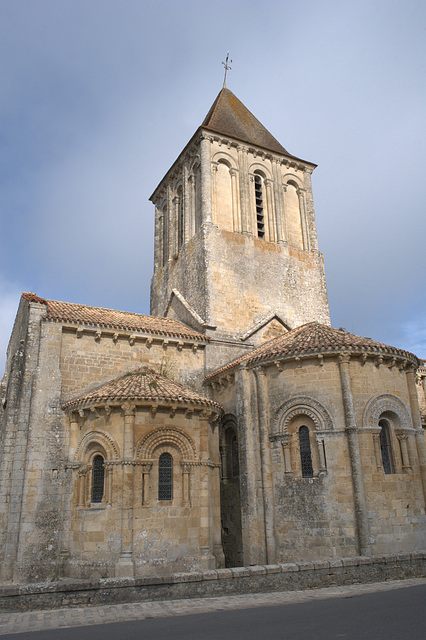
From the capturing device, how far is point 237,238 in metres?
21.6

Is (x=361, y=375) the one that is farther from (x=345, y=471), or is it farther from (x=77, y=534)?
(x=77, y=534)

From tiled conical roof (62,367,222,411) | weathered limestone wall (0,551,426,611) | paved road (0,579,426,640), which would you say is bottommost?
paved road (0,579,426,640)

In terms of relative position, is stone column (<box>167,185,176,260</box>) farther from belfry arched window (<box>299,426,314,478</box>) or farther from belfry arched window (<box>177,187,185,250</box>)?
belfry arched window (<box>299,426,314,478</box>)

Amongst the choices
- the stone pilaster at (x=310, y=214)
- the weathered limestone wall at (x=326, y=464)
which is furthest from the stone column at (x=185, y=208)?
the weathered limestone wall at (x=326, y=464)

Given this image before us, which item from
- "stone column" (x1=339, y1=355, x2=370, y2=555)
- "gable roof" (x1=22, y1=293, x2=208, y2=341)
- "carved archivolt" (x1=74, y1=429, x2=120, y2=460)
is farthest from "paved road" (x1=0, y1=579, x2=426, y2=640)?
"gable roof" (x1=22, y1=293, x2=208, y2=341)

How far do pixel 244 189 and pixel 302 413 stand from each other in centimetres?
1230

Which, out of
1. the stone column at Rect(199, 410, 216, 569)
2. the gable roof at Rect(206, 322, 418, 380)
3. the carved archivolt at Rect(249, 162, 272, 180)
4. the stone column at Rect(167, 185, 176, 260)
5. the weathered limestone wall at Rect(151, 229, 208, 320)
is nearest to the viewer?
the stone column at Rect(199, 410, 216, 569)

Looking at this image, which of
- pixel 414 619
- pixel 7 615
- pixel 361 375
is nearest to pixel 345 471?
pixel 361 375

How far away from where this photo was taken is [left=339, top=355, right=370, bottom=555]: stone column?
1251 centimetres

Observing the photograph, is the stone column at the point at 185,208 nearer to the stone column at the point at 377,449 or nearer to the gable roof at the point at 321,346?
the gable roof at the point at 321,346

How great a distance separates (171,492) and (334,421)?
4.92m

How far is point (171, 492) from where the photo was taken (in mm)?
13484

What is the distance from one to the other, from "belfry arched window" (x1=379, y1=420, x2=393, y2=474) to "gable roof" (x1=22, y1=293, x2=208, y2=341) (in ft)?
23.1

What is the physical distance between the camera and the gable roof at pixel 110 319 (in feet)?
52.0
